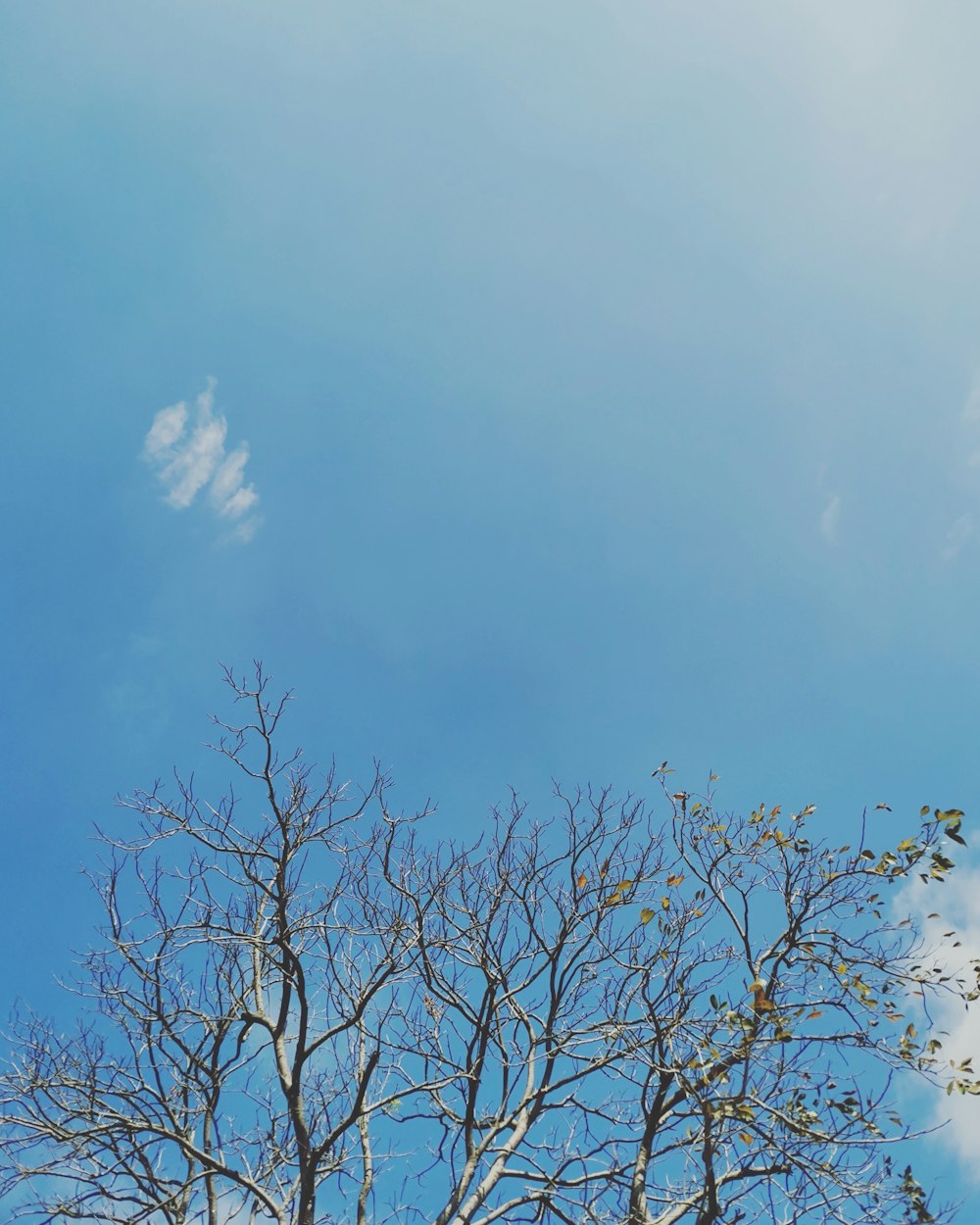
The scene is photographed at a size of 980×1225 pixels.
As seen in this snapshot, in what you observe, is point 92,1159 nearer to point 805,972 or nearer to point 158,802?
point 158,802

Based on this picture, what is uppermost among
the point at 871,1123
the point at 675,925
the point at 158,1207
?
the point at 675,925

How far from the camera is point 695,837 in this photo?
8.66 m

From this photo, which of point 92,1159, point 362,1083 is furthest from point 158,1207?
point 362,1083

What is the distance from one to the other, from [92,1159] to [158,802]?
3.94 metres

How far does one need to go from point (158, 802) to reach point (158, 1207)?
15.1 ft

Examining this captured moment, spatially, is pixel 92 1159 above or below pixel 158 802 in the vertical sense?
below

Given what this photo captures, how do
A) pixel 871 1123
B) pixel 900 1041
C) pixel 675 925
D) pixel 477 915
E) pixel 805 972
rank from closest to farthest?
pixel 871 1123, pixel 900 1041, pixel 805 972, pixel 675 925, pixel 477 915

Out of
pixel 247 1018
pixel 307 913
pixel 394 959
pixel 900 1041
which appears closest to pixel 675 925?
pixel 900 1041

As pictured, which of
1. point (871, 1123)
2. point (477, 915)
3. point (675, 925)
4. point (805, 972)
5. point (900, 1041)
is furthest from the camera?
point (477, 915)

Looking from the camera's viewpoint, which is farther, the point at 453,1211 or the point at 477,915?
the point at 477,915

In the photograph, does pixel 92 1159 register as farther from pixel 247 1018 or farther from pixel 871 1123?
pixel 871 1123

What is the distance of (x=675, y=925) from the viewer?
825 cm

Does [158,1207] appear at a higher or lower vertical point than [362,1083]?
lower

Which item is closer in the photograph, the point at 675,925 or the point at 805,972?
the point at 805,972
